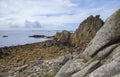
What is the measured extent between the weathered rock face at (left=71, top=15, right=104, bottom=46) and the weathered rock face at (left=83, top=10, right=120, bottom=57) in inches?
1548

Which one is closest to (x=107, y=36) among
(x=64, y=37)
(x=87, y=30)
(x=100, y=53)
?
(x=100, y=53)

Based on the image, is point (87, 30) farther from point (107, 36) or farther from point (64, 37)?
point (107, 36)

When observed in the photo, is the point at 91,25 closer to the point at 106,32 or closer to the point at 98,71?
the point at 106,32

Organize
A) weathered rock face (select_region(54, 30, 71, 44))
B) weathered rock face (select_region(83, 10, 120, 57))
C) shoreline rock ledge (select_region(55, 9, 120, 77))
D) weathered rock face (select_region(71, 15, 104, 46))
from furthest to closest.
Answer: weathered rock face (select_region(54, 30, 71, 44)) → weathered rock face (select_region(71, 15, 104, 46)) → weathered rock face (select_region(83, 10, 120, 57)) → shoreline rock ledge (select_region(55, 9, 120, 77))

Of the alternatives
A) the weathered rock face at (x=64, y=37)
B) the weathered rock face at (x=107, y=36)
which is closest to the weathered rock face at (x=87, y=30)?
the weathered rock face at (x=64, y=37)

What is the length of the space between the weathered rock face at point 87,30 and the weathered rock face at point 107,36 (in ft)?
129

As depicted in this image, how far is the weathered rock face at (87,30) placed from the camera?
59.5m

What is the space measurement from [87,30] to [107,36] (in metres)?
43.0

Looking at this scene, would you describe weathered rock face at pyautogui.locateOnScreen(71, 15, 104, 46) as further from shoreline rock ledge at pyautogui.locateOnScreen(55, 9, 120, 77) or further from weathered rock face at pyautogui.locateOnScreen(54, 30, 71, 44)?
shoreline rock ledge at pyautogui.locateOnScreen(55, 9, 120, 77)

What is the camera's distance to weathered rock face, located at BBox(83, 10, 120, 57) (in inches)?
725

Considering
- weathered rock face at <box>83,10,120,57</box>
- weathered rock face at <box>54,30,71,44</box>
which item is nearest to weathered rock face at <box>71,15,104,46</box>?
weathered rock face at <box>54,30,71,44</box>

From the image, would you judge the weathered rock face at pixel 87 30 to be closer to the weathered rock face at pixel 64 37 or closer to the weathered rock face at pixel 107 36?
the weathered rock face at pixel 64 37

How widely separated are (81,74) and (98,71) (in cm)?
159

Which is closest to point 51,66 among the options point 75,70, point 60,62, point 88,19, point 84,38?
point 60,62
